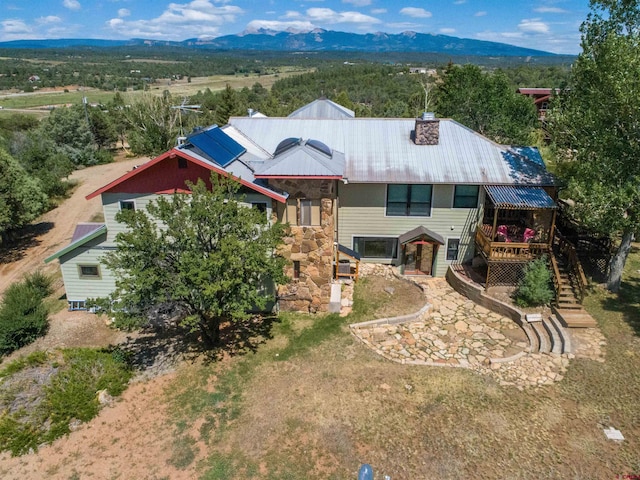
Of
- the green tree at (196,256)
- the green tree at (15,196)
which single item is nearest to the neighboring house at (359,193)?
the green tree at (196,256)

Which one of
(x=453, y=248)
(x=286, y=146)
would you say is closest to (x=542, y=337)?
(x=453, y=248)

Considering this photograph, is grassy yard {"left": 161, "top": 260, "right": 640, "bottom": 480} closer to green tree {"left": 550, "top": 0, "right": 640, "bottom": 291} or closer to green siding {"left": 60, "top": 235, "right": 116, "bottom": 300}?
green tree {"left": 550, "top": 0, "right": 640, "bottom": 291}

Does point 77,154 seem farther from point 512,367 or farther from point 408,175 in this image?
point 512,367

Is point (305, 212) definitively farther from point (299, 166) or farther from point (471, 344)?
point (471, 344)

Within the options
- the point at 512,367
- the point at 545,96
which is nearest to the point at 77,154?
the point at 512,367

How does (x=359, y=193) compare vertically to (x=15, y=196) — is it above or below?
above

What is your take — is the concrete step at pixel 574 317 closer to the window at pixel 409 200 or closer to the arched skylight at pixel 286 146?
the window at pixel 409 200
